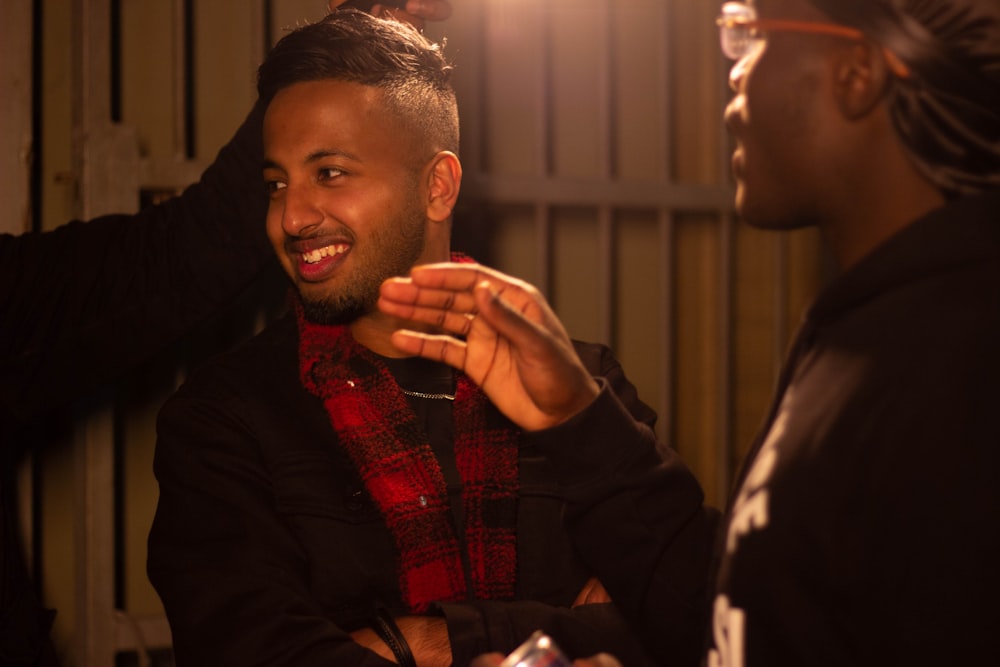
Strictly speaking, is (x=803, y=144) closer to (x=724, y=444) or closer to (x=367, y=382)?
(x=367, y=382)

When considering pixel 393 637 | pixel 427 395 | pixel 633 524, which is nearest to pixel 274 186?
pixel 427 395

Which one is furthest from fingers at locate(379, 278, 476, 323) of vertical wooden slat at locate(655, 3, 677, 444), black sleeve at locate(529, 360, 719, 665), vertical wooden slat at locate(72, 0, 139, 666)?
vertical wooden slat at locate(655, 3, 677, 444)

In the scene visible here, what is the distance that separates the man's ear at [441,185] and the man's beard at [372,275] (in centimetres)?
6

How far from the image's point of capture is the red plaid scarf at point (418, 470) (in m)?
1.74

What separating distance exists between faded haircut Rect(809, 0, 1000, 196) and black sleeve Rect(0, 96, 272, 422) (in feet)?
4.41

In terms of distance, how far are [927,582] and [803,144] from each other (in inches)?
18.5

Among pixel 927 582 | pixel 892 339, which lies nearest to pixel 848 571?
pixel 927 582

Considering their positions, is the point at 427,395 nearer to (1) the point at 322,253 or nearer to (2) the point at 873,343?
(1) the point at 322,253

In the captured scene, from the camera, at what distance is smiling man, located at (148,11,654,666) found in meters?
1.63

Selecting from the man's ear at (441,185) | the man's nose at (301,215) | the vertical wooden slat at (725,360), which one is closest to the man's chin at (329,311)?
the man's nose at (301,215)

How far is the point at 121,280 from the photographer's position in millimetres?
2012

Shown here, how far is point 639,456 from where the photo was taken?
4.58 feet

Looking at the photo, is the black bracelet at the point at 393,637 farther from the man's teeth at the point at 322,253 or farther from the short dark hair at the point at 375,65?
the short dark hair at the point at 375,65

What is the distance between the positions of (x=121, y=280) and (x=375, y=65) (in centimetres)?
64
